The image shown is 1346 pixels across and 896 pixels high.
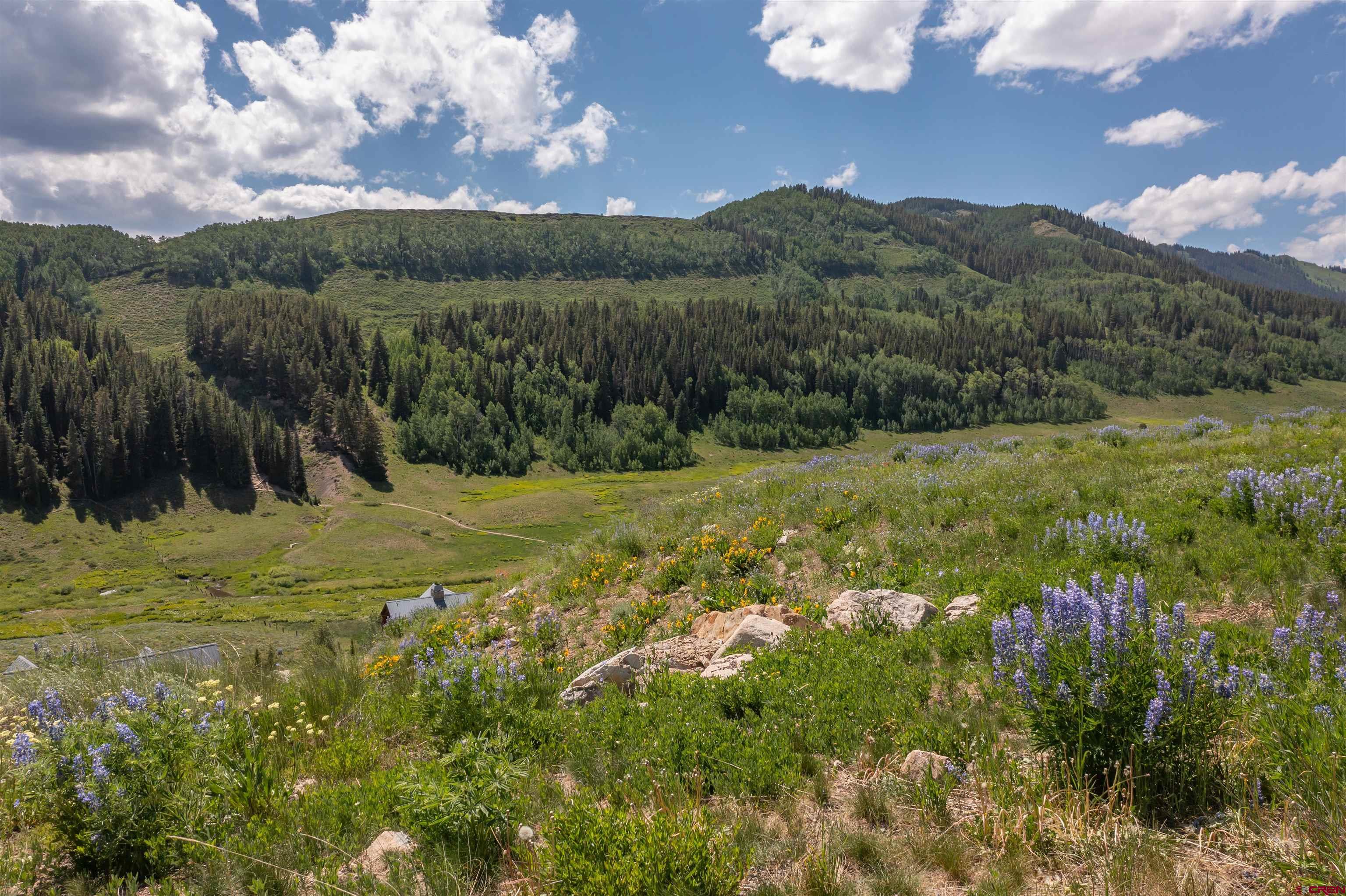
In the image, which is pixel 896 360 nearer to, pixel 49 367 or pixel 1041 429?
pixel 1041 429

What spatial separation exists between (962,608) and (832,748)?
3.17m

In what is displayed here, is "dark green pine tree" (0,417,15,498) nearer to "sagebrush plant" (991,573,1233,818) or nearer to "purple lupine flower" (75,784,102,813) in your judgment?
"purple lupine flower" (75,784,102,813)

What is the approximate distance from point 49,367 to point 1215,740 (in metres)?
137

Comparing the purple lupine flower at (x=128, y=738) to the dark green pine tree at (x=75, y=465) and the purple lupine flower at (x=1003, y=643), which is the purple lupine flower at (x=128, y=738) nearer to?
the purple lupine flower at (x=1003, y=643)

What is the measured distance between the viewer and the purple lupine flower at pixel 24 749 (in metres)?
4.02

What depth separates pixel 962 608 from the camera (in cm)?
732

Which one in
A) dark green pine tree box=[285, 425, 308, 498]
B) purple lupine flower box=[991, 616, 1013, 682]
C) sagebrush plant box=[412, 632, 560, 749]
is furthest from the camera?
dark green pine tree box=[285, 425, 308, 498]

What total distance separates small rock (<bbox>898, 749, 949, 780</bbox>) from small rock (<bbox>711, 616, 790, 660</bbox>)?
2.56 metres

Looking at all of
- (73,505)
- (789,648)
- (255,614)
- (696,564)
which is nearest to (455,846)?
(789,648)

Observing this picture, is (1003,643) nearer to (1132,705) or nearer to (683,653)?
(1132,705)

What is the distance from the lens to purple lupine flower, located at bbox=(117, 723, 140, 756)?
4.14 meters

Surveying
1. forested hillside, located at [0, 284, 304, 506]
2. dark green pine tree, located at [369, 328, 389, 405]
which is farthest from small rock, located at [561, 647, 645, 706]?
dark green pine tree, located at [369, 328, 389, 405]

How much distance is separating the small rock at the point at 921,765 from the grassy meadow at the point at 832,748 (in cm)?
5

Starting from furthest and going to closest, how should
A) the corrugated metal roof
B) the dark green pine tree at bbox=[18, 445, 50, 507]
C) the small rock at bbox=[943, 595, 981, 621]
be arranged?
→ the dark green pine tree at bbox=[18, 445, 50, 507] < the corrugated metal roof < the small rock at bbox=[943, 595, 981, 621]
